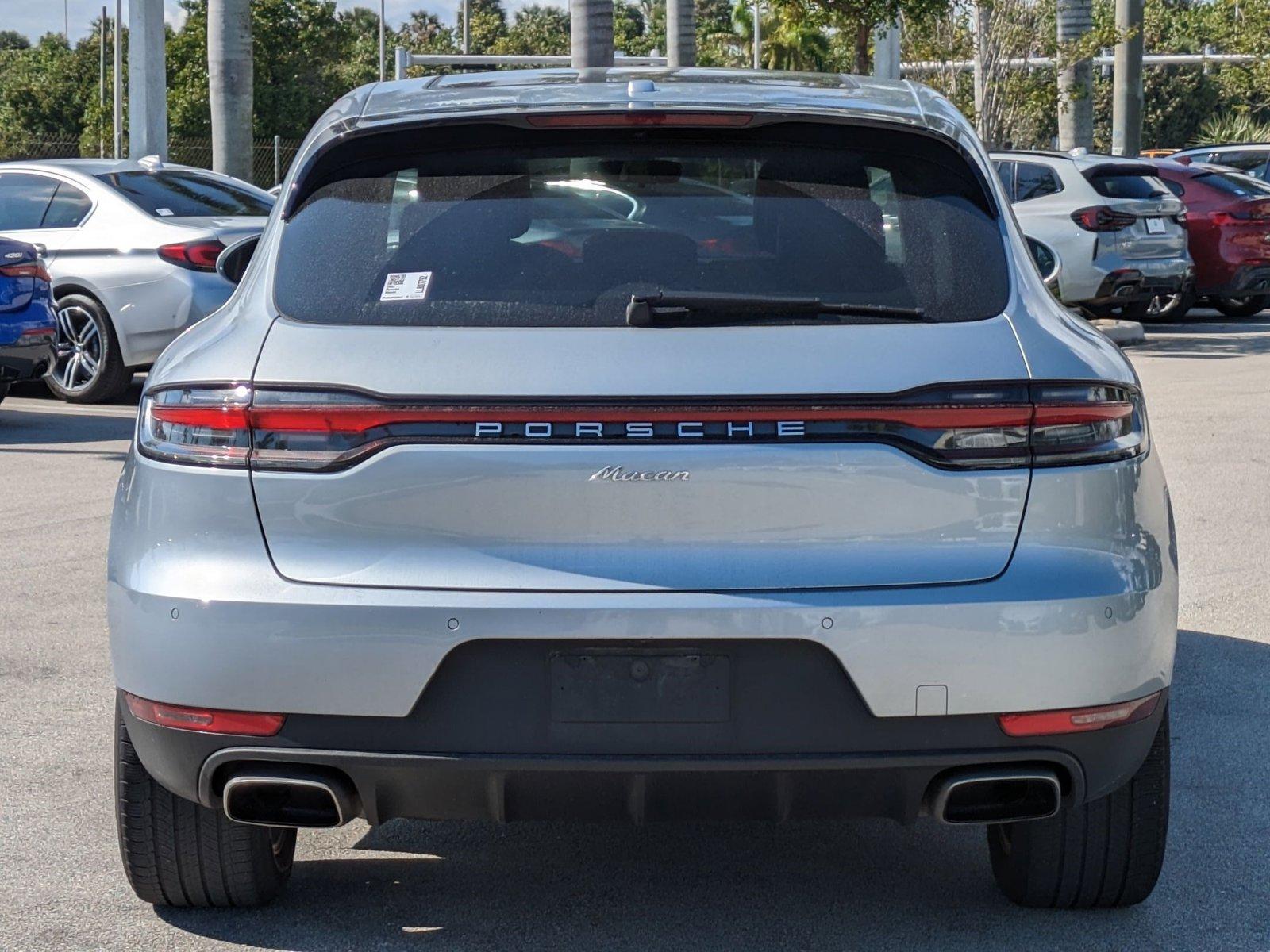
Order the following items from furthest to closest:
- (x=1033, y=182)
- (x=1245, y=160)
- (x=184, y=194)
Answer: (x=1245, y=160) < (x=1033, y=182) < (x=184, y=194)

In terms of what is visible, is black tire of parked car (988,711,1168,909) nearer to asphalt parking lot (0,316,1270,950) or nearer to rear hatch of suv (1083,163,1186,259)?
asphalt parking lot (0,316,1270,950)

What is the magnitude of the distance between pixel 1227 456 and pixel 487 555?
8051 millimetres

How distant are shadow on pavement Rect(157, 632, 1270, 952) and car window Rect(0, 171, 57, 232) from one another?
31.3 feet

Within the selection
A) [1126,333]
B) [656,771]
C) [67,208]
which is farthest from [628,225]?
[1126,333]

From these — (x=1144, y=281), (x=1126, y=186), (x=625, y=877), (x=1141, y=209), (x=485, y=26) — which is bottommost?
(x=625, y=877)

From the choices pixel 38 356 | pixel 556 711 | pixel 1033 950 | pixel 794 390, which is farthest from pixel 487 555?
pixel 38 356

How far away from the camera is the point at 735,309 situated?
3.13 m

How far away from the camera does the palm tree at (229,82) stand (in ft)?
68.6

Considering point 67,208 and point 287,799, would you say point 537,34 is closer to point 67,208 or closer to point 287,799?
point 67,208

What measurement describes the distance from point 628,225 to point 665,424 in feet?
1.67

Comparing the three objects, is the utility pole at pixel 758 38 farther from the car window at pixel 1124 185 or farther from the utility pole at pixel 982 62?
the car window at pixel 1124 185

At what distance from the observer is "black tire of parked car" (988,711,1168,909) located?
3494 millimetres

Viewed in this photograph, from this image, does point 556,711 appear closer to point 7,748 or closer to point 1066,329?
point 1066,329

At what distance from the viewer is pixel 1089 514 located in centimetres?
310
